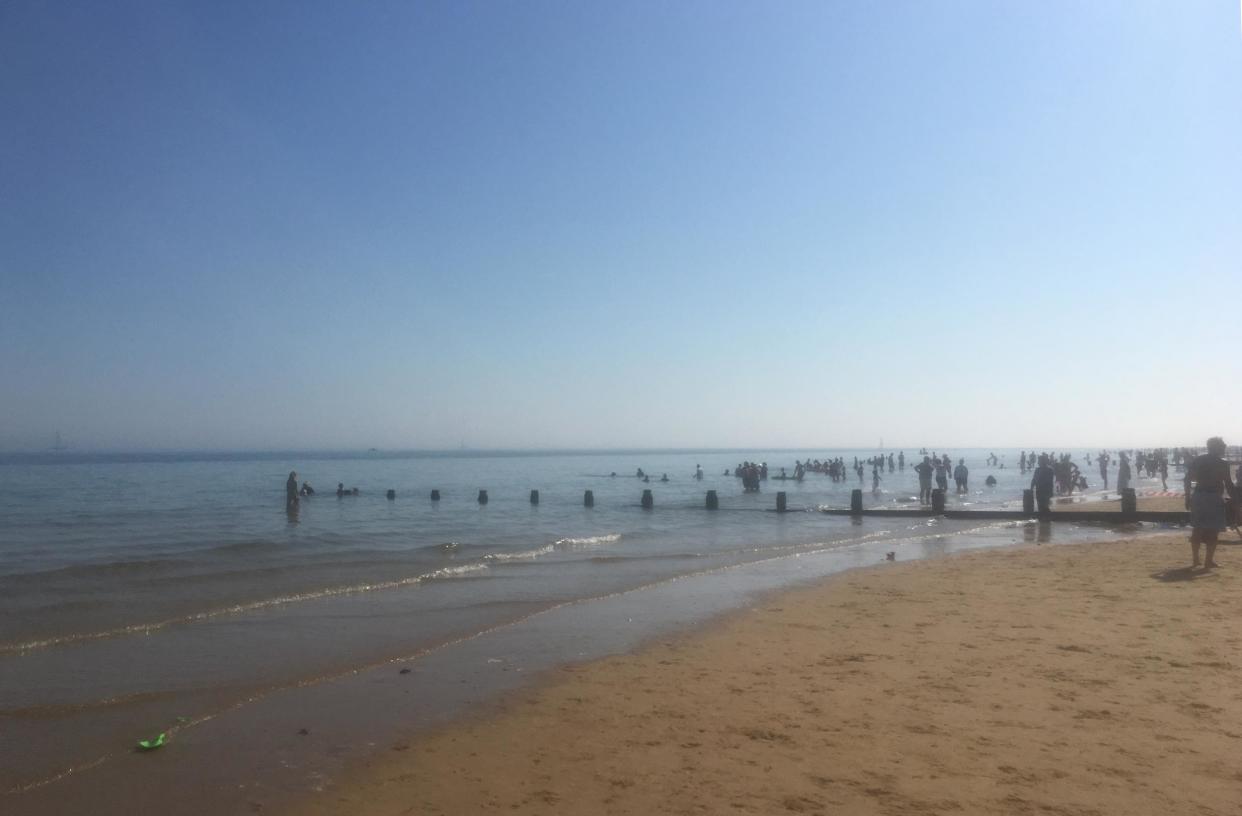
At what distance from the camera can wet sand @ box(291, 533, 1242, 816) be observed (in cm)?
482

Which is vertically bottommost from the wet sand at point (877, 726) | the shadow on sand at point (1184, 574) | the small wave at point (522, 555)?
the small wave at point (522, 555)

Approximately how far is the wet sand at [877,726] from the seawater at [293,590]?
1.90 m

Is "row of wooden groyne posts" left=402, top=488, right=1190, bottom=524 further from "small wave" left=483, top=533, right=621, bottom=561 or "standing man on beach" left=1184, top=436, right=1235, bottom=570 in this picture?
"standing man on beach" left=1184, top=436, right=1235, bottom=570

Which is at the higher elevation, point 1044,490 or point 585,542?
point 1044,490

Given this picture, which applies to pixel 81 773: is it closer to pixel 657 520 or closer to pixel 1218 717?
pixel 1218 717

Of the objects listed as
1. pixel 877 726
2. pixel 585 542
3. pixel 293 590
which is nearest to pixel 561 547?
pixel 585 542

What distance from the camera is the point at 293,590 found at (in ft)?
47.6

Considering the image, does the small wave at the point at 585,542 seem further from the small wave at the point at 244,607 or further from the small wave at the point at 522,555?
the small wave at the point at 244,607

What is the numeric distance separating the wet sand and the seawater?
1902 mm

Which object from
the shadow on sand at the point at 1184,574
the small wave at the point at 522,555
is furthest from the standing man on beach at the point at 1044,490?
the small wave at the point at 522,555

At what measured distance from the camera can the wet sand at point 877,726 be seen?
482 centimetres

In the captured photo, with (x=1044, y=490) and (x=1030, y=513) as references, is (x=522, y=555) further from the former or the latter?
(x=1030, y=513)

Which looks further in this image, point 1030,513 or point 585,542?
point 1030,513

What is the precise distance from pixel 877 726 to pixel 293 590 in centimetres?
1161
